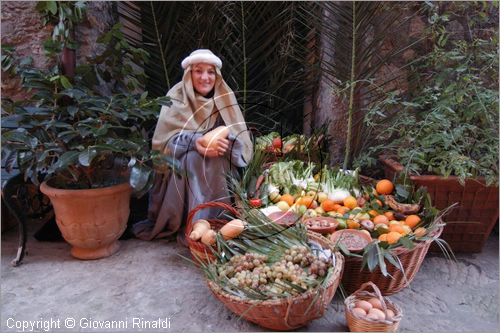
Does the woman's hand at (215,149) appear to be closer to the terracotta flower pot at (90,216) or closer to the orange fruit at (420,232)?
the terracotta flower pot at (90,216)

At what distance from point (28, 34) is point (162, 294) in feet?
8.03

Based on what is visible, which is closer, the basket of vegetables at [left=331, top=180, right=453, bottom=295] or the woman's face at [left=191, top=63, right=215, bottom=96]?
the basket of vegetables at [left=331, top=180, right=453, bottom=295]

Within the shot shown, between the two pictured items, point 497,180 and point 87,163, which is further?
point 497,180

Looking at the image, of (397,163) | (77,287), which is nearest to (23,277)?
(77,287)

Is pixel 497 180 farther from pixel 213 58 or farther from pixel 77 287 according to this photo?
pixel 77 287

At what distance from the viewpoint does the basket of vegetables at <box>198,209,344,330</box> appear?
1.90 metres

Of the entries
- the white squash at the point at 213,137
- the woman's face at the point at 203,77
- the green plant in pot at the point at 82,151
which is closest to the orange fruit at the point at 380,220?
the white squash at the point at 213,137

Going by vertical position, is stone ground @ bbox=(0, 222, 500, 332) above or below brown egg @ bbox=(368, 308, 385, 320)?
below

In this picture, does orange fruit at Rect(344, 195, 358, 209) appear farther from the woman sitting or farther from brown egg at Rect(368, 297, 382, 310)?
brown egg at Rect(368, 297, 382, 310)

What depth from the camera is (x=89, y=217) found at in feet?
9.04

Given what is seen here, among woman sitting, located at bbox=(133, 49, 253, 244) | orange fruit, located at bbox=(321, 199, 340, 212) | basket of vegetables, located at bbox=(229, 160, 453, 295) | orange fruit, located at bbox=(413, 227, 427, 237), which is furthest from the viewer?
woman sitting, located at bbox=(133, 49, 253, 244)

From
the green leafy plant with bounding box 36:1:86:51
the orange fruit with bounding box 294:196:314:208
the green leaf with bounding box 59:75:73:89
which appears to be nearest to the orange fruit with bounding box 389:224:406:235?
the orange fruit with bounding box 294:196:314:208

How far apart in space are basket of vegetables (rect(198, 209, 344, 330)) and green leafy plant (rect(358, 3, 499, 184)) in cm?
97

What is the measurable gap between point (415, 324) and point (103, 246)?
6.54 feet
